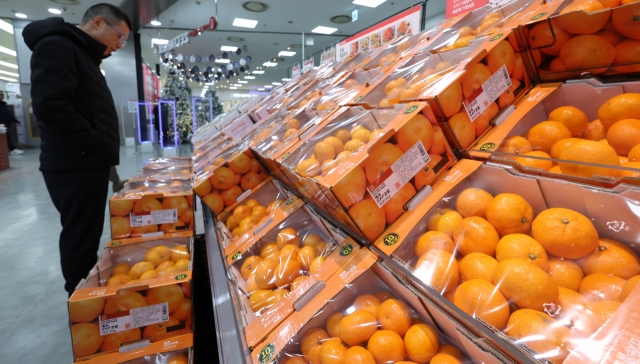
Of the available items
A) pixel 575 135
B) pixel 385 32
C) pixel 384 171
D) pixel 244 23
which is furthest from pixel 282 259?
pixel 244 23

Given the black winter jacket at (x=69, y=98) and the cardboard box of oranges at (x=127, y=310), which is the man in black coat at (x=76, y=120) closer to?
the black winter jacket at (x=69, y=98)

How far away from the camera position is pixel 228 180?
2160 millimetres

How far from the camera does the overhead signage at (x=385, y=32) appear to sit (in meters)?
3.73

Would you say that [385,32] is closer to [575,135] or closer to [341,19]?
[575,135]

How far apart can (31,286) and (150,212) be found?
1672 millimetres

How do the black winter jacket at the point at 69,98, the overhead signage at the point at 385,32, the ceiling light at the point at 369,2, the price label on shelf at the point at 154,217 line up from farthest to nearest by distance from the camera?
the ceiling light at the point at 369,2 → the overhead signage at the point at 385,32 → the price label on shelf at the point at 154,217 → the black winter jacket at the point at 69,98

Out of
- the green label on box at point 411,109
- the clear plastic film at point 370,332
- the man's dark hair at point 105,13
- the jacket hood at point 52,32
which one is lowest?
the clear plastic film at point 370,332

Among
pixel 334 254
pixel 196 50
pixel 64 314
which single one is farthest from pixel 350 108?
pixel 196 50

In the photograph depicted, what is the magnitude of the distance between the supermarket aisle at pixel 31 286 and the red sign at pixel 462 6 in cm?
403

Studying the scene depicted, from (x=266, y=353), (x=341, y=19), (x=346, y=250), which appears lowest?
(x=266, y=353)

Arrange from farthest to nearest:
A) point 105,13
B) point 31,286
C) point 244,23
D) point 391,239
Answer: point 244,23
point 31,286
point 105,13
point 391,239

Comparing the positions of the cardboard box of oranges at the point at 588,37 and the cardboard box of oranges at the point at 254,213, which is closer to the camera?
the cardboard box of oranges at the point at 588,37

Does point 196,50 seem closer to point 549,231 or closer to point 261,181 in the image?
point 261,181

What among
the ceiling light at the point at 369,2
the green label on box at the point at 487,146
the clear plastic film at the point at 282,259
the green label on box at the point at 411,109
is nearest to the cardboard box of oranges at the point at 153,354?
the clear plastic film at the point at 282,259
